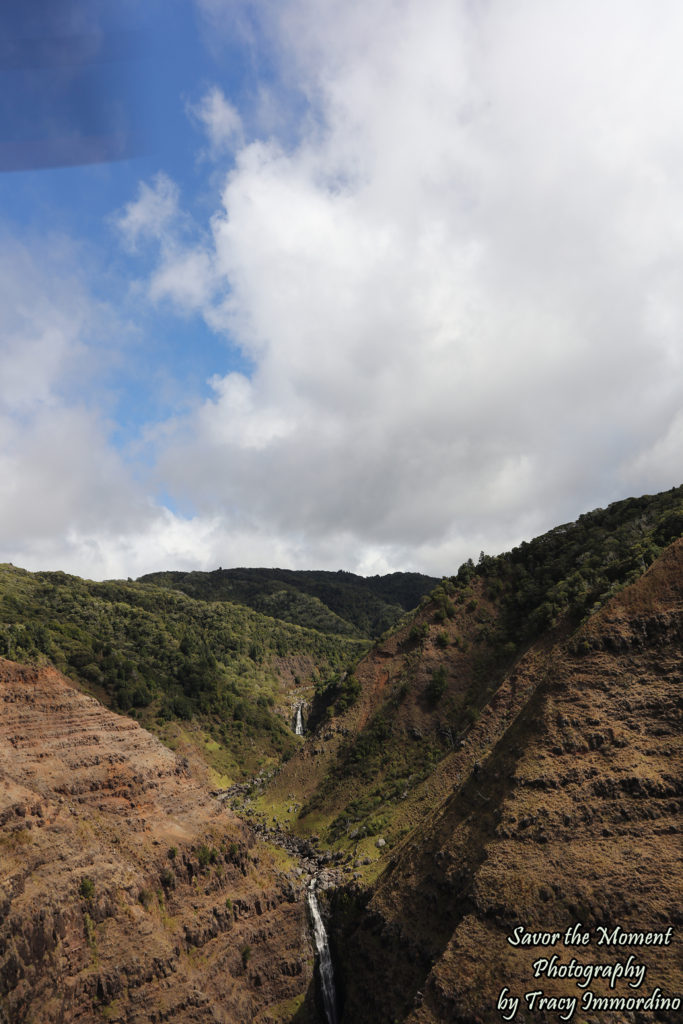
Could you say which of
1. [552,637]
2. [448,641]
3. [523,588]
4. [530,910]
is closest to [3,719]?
[530,910]

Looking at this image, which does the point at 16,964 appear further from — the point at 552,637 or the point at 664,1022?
the point at 552,637

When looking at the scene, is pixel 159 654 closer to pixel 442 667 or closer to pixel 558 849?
pixel 442 667

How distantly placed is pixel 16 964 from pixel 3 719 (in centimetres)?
1528

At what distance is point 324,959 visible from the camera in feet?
139

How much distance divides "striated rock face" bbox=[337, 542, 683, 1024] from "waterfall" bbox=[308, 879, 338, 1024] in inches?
86.2

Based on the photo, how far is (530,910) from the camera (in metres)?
26.4

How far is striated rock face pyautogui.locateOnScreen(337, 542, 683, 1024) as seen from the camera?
2473 centimetres

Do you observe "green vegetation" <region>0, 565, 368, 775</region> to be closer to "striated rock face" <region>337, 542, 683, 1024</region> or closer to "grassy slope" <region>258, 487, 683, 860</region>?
"grassy slope" <region>258, 487, 683, 860</region>

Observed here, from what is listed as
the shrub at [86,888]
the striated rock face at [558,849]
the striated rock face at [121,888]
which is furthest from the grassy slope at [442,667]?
the shrub at [86,888]

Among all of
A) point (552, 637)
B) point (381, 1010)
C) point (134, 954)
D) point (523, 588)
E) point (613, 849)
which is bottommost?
point (381, 1010)

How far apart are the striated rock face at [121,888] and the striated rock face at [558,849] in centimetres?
752

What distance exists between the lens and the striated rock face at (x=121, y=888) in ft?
93.7

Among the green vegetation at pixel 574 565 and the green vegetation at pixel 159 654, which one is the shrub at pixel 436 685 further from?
the green vegetation at pixel 159 654

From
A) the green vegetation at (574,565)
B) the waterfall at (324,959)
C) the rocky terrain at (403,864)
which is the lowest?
the waterfall at (324,959)
